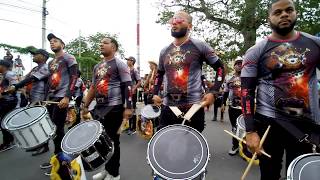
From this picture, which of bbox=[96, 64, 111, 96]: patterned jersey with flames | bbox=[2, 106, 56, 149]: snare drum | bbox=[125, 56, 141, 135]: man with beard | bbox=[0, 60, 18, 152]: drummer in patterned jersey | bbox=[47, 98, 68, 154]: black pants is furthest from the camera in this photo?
bbox=[125, 56, 141, 135]: man with beard

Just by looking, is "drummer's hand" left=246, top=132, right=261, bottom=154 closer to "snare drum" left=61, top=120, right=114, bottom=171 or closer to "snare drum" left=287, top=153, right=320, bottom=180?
"snare drum" left=287, top=153, right=320, bottom=180

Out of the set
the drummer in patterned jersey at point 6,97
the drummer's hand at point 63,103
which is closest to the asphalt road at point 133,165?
the drummer in patterned jersey at point 6,97

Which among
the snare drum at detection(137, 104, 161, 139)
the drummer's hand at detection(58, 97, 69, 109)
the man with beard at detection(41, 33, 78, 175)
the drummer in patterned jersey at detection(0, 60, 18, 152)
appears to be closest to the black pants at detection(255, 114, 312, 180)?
the drummer's hand at detection(58, 97, 69, 109)

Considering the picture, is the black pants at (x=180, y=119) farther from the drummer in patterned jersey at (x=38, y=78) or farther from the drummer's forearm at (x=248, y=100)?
the drummer in patterned jersey at (x=38, y=78)

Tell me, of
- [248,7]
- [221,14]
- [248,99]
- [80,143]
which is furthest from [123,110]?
[221,14]

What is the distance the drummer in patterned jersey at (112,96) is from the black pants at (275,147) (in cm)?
253

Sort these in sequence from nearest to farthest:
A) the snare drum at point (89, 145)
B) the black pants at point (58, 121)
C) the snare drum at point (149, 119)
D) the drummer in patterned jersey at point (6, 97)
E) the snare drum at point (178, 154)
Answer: the snare drum at point (178, 154) → the snare drum at point (89, 145) → the black pants at point (58, 121) → the drummer in patterned jersey at point (6, 97) → the snare drum at point (149, 119)

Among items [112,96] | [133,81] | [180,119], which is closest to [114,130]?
[112,96]

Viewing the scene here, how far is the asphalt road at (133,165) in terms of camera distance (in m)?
5.38

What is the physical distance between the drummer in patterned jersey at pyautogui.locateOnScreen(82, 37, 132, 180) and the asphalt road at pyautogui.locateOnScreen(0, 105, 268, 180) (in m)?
0.57

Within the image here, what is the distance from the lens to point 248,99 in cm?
288

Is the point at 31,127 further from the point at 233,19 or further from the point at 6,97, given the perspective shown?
the point at 233,19

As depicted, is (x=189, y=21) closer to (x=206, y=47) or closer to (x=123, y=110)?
(x=206, y=47)

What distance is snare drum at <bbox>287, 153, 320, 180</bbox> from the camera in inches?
80.9
